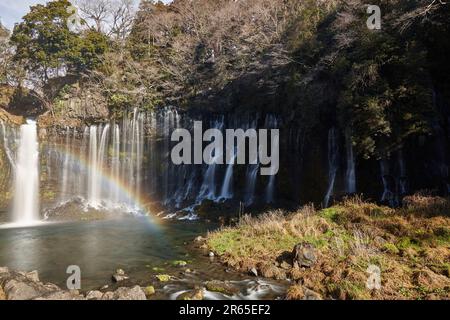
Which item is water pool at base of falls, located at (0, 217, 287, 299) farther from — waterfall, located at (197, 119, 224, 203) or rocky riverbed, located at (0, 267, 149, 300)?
waterfall, located at (197, 119, 224, 203)

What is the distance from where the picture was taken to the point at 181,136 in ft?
131

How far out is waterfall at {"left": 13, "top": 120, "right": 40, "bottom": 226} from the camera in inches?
1378

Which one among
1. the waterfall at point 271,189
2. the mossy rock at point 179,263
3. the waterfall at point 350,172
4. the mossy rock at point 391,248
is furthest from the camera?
the waterfall at point 271,189

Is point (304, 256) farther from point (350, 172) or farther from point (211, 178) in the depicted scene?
point (211, 178)

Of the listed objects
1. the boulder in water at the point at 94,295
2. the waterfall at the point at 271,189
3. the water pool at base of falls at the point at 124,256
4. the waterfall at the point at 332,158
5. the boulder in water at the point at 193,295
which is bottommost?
the water pool at base of falls at the point at 124,256

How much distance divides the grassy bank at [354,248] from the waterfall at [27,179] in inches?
900

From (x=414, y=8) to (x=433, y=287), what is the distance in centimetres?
1626

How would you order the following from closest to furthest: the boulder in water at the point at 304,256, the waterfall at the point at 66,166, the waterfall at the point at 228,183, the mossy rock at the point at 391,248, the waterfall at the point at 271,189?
1. the boulder in water at the point at 304,256
2. the mossy rock at the point at 391,248
3. the waterfall at the point at 271,189
4. the waterfall at the point at 228,183
5. the waterfall at the point at 66,166

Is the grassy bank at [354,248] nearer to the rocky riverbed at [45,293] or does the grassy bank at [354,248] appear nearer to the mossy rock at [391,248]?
the mossy rock at [391,248]

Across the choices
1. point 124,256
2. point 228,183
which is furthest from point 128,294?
point 228,183

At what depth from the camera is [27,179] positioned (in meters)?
36.7

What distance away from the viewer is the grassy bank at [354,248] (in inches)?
→ 441

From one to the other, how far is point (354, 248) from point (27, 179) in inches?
1298

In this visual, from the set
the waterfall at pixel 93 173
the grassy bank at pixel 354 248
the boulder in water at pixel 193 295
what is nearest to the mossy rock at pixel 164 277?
the boulder in water at pixel 193 295
